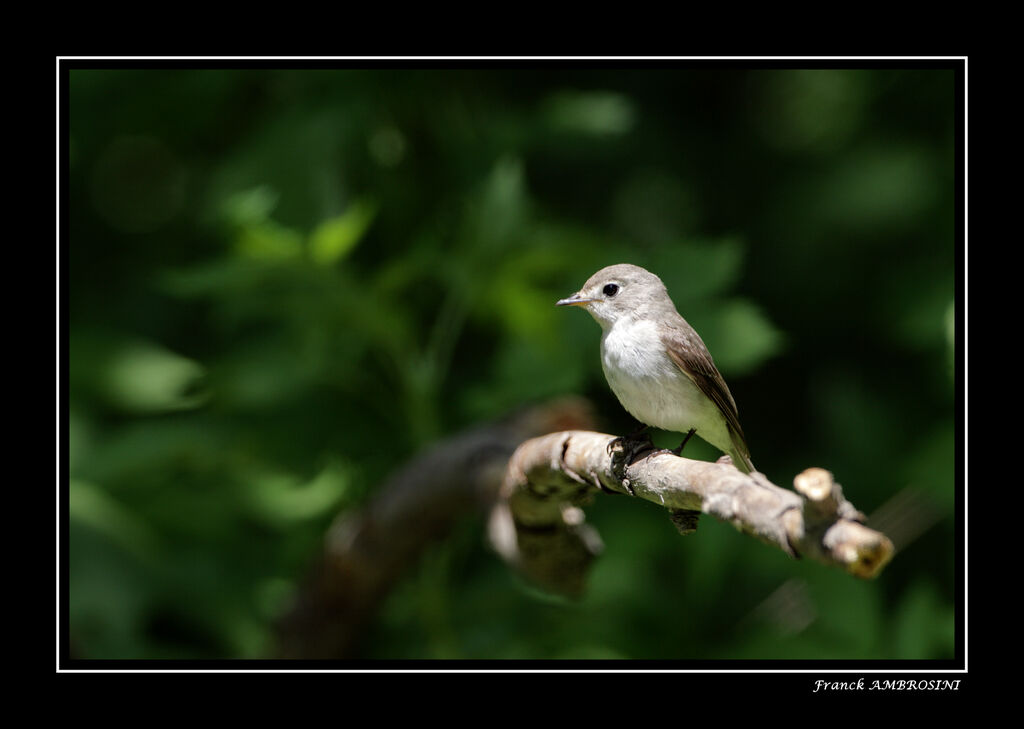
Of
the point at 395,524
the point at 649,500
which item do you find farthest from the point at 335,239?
the point at 649,500

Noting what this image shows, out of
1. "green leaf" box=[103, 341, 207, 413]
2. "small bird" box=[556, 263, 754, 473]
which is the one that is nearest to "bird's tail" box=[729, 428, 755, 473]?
"small bird" box=[556, 263, 754, 473]

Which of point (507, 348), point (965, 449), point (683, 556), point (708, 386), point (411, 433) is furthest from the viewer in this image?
point (683, 556)

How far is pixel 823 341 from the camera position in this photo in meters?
4.60

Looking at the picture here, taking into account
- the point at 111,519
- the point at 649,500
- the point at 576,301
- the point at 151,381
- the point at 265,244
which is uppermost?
the point at 265,244

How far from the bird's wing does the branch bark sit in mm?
240

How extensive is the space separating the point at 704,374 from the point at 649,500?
552 millimetres

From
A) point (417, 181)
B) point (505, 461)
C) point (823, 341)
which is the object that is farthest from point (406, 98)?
point (823, 341)

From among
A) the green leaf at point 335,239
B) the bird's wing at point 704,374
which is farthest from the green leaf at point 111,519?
the bird's wing at point 704,374

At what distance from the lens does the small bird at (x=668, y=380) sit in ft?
7.00

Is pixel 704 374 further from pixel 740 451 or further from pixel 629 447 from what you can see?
pixel 629 447

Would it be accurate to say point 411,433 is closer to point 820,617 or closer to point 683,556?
point 683,556

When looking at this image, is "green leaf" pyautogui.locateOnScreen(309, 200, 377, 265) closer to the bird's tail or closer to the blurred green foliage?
the blurred green foliage

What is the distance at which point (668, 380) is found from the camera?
2.14 meters

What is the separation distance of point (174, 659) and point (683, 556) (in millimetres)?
2177
